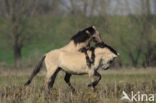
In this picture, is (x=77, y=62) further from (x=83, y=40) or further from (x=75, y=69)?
(x=83, y=40)

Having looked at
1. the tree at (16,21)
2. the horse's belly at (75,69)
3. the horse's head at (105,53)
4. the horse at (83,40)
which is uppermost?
the tree at (16,21)

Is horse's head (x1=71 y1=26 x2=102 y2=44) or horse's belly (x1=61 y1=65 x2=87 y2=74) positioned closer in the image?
horse's belly (x1=61 y1=65 x2=87 y2=74)

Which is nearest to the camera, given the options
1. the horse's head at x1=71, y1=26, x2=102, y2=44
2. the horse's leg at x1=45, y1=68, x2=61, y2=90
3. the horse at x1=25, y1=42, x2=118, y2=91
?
the horse at x1=25, y1=42, x2=118, y2=91

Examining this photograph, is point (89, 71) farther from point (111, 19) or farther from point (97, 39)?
point (111, 19)

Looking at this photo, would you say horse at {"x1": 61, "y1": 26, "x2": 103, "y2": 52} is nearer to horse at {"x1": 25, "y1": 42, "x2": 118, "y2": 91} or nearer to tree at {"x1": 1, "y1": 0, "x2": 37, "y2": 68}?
horse at {"x1": 25, "y1": 42, "x2": 118, "y2": 91}

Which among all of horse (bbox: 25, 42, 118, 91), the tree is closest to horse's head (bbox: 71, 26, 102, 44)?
horse (bbox: 25, 42, 118, 91)

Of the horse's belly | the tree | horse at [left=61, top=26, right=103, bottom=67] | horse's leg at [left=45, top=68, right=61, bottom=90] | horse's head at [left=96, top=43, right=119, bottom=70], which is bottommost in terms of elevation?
horse's leg at [left=45, top=68, right=61, bottom=90]

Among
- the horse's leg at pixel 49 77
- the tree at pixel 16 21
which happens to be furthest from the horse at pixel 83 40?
the tree at pixel 16 21

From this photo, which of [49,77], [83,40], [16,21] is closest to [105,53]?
[83,40]

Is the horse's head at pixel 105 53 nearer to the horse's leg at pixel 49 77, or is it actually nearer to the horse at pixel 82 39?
the horse at pixel 82 39

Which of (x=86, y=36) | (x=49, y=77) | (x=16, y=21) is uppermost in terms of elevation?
(x=16, y=21)

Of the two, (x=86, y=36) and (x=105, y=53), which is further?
(x=86, y=36)

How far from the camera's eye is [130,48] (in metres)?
28.7

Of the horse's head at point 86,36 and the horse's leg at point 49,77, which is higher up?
the horse's head at point 86,36
